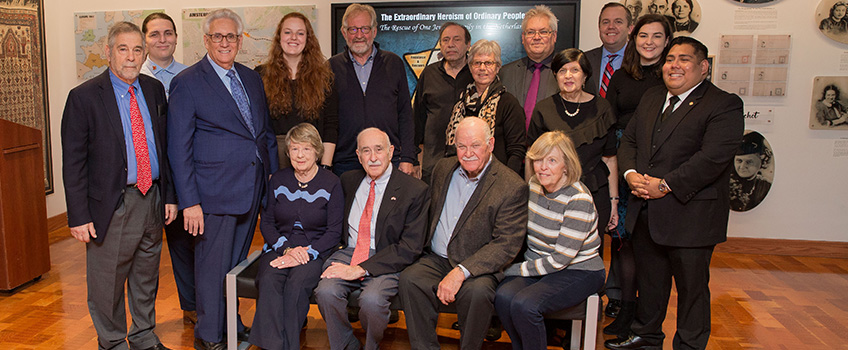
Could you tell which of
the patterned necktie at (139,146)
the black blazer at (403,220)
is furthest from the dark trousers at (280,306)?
the patterned necktie at (139,146)

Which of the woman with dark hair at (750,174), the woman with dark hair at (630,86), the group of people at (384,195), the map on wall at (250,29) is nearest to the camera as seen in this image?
the group of people at (384,195)

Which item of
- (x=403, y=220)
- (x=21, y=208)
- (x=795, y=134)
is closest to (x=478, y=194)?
(x=403, y=220)

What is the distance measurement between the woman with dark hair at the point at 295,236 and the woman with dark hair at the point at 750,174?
375 centimetres

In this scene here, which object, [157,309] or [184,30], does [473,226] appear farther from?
[184,30]

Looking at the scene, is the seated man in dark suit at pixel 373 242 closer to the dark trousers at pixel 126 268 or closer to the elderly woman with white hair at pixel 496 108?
the elderly woman with white hair at pixel 496 108

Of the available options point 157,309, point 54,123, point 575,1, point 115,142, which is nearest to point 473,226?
point 115,142

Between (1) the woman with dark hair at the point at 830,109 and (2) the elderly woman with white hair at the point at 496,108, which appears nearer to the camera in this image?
(2) the elderly woman with white hair at the point at 496,108

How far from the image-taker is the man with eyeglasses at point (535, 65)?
3.86m

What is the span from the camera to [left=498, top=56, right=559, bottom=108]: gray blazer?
393cm

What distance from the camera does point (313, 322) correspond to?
3.88 m

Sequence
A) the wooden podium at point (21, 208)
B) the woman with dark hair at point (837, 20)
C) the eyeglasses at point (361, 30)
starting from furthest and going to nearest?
the woman with dark hair at point (837, 20) → the wooden podium at point (21, 208) → the eyeglasses at point (361, 30)

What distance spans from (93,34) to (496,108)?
427 centimetres

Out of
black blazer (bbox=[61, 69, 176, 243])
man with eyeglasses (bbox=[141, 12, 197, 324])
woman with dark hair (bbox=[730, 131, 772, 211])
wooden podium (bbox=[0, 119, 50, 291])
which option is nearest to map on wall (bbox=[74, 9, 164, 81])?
wooden podium (bbox=[0, 119, 50, 291])

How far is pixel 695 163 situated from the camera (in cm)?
306
